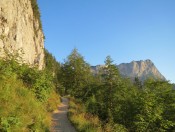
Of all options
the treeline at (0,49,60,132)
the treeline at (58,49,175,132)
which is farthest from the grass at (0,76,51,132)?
the treeline at (58,49,175,132)

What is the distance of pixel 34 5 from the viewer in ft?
170

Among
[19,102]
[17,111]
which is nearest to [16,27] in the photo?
[19,102]

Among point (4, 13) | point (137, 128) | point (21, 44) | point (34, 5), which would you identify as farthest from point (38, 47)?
point (137, 128)

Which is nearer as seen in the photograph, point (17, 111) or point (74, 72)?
point (17, 111)

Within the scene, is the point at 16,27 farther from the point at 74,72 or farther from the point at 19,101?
the point at 74,72

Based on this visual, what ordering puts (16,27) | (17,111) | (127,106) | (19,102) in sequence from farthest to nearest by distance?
1. (16,27)
2. (127,106)
3. (19,102)
4. (17,111)

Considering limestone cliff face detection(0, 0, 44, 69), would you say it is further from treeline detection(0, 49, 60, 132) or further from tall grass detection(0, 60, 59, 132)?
tall grass detection(0, 60, 59, 132)

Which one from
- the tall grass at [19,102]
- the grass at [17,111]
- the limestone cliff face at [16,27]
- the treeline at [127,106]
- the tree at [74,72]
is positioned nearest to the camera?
the grass at [17,111]

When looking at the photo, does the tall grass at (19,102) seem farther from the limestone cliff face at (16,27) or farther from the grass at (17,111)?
the limestone cliff face at (16,27)

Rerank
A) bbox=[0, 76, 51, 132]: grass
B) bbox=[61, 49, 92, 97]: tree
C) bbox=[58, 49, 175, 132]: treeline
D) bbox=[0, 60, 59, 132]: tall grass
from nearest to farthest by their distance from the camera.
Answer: bbox=[0, 76, 51, 132]: grass < bbox=[0, 60, 59, 132]: tall grass < bbox=[58, 49, 175, 132]: treeline < bbox=[61, 49, 92, 97]: tree

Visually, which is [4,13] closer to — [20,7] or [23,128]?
[20,7]

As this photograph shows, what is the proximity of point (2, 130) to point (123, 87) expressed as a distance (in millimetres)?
24405

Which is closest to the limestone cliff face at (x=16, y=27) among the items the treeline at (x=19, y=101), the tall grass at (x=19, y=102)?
the treeline at (x=19, y=101)

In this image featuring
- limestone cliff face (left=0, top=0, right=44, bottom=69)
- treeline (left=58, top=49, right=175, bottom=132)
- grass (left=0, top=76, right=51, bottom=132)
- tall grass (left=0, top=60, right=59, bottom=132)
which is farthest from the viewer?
limestone cliff face (left=0, top=0, right=44, bottom=69)
